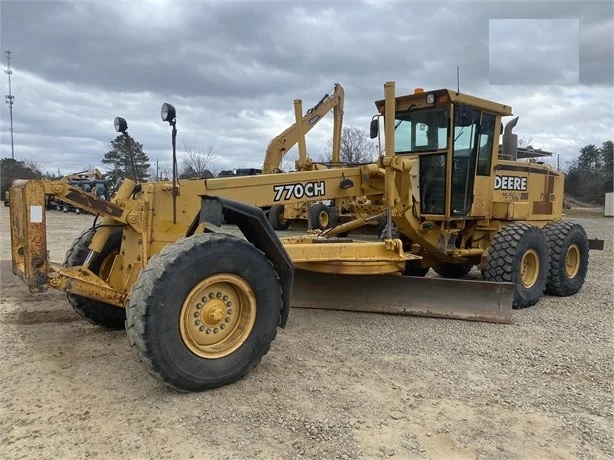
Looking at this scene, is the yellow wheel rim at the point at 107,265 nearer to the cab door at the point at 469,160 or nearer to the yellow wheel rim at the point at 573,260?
the cab door at the point at 469,160

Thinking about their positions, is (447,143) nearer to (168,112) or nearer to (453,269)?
(453,269)

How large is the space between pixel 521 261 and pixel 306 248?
303cm

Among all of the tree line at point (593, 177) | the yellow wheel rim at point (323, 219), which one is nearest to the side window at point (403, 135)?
the yellow wheel rim at point (323, 219)

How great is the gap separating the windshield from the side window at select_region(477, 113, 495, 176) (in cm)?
66

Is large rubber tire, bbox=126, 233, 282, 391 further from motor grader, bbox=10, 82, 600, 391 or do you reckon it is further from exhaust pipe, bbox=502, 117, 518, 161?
exhaust pipe, bbox=502, 117, 518, 161

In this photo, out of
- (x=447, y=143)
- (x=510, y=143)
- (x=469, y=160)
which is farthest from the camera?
(x=510, y=143)

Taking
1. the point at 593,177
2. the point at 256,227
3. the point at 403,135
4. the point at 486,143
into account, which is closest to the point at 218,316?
the point at 256,227

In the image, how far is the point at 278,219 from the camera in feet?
50.8

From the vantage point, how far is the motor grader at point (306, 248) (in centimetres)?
375

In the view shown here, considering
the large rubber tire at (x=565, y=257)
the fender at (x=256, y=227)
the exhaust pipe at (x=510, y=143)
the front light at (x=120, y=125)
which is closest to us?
the fender at (x=256, y=227)

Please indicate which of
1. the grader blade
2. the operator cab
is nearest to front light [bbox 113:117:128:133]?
the grader blade

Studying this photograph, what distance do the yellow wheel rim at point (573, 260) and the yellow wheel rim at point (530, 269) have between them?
1096 mm

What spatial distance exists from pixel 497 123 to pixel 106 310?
5510 millimetres

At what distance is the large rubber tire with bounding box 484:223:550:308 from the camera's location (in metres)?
6.53
